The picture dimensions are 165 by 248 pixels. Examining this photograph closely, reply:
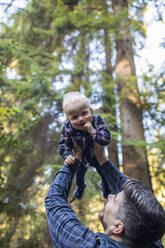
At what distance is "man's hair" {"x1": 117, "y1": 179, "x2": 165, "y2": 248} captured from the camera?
1.38 m

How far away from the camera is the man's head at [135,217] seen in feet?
4.54

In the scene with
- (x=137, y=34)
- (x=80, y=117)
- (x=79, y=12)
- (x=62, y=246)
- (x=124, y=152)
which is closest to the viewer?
(x=62, y=246)

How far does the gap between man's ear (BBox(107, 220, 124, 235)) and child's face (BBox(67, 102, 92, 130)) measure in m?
0.81

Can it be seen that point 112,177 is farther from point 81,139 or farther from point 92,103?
point 92,103

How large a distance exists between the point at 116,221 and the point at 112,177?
468 millimetres

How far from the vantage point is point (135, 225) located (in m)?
1.44

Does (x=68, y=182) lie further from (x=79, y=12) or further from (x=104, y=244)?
(x=79, y=12)

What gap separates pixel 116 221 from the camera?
5.03ft

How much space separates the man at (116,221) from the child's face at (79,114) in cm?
50

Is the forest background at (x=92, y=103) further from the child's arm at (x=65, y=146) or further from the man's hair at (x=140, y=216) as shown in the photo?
the man's hair at (x=140, y=216)

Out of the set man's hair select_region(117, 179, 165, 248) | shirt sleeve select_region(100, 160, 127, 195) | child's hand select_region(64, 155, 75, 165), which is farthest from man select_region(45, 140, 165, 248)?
shirt sleeve select_region(100, 160, 127, 195)

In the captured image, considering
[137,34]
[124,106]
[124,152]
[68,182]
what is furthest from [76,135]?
[137,34]

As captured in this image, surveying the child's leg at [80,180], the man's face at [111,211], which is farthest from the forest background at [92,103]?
the man's face at [111,211]

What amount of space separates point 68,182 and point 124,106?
4.11 m
